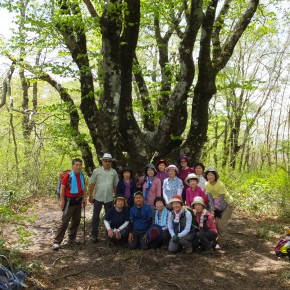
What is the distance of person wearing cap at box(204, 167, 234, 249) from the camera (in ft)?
22.6

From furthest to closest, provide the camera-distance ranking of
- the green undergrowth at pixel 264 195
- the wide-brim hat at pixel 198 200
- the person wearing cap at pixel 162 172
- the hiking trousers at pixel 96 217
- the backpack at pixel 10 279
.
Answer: the green undergrowth at pixel 264 195 → the person wearing cap at pixel 162 172 → the hiking trousers at pixel 96 217 → the wide-brim hat at pixel 198 200 → the backpack at pixel 10 279

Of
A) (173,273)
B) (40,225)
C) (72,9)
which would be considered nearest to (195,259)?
(173,273)

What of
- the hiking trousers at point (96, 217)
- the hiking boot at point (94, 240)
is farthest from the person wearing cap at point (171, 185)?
the hiking boot at point (94, 240)

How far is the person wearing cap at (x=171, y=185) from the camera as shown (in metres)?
7.13

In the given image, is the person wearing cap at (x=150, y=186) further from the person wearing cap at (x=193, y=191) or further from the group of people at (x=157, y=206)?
the person wearing cap at (x=193, y=191)

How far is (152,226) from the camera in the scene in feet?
21.7

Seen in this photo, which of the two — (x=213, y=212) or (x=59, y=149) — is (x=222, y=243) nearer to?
(x=213, y=212)

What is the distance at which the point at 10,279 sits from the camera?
416 cm

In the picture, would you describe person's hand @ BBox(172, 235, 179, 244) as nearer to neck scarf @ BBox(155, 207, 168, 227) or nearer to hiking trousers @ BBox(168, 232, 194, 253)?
hiking trousers @ BBox(168, 232, 194, 253)

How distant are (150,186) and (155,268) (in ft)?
6.84

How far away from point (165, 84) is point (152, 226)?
4611mm

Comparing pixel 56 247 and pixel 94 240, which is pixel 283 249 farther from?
pixel 56 247

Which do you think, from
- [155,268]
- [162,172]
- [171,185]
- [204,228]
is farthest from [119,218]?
[204,228]

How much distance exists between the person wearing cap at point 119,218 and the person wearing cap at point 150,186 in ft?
1.80
